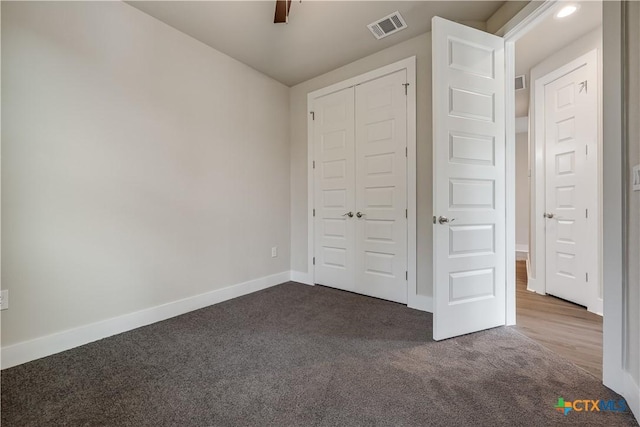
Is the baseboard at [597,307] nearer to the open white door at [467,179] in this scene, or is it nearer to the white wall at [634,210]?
the open white door at [467,179]

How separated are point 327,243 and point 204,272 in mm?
1454

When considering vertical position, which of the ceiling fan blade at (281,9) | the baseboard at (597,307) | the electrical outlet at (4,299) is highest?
the ceiling fan blade at (281,9)

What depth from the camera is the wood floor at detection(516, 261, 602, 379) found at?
1845mm

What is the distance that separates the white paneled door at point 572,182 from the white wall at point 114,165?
3.50 metres

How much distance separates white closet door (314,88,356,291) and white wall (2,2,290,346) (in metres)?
0.84

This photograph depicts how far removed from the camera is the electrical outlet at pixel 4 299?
66.1 inches

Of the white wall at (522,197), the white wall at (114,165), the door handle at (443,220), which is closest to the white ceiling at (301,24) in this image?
the white wall at (114,165)

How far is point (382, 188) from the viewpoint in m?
2.93

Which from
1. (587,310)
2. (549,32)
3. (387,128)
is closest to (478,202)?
(387,128)

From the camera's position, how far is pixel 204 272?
9.09ft

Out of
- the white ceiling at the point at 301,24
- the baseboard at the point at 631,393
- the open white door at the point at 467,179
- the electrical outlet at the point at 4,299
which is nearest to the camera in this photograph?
the baseboard at the point at 631,393

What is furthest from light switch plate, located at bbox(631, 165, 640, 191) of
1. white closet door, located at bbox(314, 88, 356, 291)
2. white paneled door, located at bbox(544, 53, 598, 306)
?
white closet door, located at bbox(314, 88, 356, 291)

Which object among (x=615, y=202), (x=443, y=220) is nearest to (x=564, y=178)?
(x=615, y=202)

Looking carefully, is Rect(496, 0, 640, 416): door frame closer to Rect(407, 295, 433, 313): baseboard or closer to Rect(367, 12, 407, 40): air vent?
Rect(407, 295, 433, 313): baseboard
